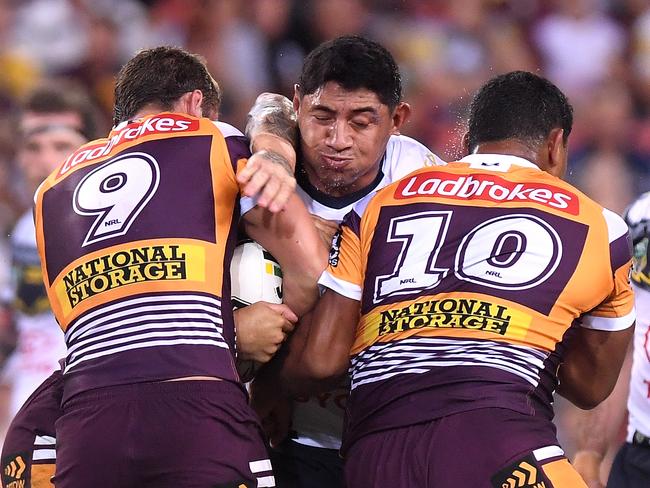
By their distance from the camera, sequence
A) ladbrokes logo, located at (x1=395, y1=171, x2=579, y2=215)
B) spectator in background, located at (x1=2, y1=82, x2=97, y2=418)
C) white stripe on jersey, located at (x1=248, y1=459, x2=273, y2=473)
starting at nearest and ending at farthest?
white stripe on jersey, located at (x1=248, y1=459, x2=273, y2=473), ladbrokes logo, located at (x1=395, y1=171, x2=579, y2=215), spectator in background, located at (x1=2, y1=82, x2=97, y2=418)

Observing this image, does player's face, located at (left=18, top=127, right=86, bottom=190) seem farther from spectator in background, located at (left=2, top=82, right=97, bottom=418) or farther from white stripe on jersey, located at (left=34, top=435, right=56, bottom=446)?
white stripe on jersey, located at (left=34, top=435, right=56, bottom=446)

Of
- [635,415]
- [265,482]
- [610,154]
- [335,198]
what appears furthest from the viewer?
[610,154]

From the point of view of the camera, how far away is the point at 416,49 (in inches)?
317

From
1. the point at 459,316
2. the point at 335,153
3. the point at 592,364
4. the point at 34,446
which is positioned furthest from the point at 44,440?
the point at 592,364

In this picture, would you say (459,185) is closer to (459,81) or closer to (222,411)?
(222,411)

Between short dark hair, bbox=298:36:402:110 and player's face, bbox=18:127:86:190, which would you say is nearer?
short dark hair, bbox=298:36:402:110

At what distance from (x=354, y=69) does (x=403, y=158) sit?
16.3 inches

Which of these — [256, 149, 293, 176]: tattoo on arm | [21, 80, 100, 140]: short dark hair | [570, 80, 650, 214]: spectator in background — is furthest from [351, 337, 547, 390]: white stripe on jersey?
[570, 80, 650, 214]: spectator in background

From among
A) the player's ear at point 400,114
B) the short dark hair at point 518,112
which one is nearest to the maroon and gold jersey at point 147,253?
the player's ear at point 400,114

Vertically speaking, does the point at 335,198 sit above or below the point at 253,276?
above

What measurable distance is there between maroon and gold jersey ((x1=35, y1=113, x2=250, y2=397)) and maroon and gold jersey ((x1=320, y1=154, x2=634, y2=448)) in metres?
0.39

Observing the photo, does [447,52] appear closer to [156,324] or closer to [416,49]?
[416,49]

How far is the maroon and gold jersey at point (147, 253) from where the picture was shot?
3016 mm

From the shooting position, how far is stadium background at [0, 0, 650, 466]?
7805 mm
